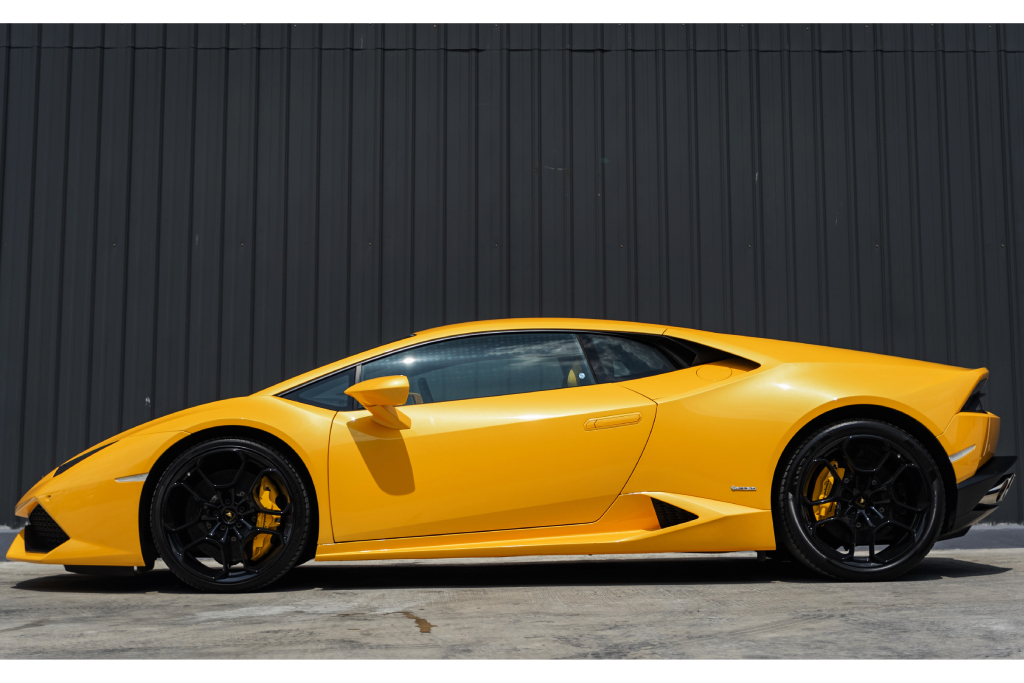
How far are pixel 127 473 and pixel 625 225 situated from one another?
12.5ft

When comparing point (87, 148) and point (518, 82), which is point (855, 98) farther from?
point (87, 148)

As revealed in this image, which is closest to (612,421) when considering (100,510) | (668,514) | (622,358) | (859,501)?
(622,358)

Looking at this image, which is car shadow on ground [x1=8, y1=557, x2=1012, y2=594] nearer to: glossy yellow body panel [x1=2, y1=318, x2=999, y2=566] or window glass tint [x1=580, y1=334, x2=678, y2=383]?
glossy yellow body panel [x1=2, y1=318, x2=999, y2=566]

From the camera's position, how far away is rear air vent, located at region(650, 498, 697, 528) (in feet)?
11.6

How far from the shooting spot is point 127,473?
358 centimetres

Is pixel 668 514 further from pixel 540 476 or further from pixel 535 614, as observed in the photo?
pixel 535 614

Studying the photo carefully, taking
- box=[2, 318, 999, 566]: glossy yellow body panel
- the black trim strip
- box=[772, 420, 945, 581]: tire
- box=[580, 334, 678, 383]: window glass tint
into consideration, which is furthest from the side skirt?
the black trim strip

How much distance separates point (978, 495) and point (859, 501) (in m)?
0.56

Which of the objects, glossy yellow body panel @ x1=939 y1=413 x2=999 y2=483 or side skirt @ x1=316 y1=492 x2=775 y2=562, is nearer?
side skirt @ x1=316 y1=492 x2=775 y2=562

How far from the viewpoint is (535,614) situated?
115 inches

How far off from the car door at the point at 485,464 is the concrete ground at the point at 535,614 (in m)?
0.34

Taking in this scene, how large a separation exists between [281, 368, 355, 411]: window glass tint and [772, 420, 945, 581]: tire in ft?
6.84

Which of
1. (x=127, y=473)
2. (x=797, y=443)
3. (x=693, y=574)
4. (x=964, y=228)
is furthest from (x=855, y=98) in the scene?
(x=127, y=473)

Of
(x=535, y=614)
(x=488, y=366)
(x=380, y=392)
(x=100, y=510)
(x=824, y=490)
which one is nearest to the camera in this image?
(x=535, y=614)
